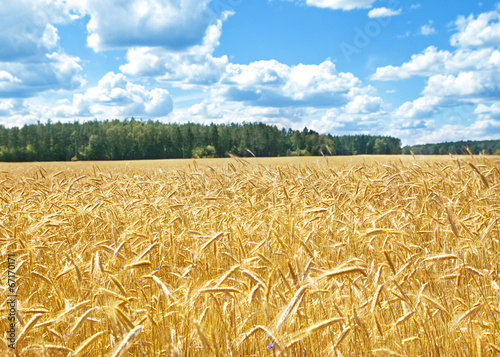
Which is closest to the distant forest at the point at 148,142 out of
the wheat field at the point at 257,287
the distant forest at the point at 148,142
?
the distant forest at the point at 148,142

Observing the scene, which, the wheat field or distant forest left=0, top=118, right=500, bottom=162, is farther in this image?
distant forest left=0, top=118, right=500, bottom=162

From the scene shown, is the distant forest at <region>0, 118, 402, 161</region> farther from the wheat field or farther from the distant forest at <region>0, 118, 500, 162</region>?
the wheat field

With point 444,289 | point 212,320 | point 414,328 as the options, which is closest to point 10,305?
point 212,320

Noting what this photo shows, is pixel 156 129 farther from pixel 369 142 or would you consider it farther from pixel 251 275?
pixel 251 275

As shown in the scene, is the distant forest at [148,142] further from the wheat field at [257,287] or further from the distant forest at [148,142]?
the wheat field at [257,287]

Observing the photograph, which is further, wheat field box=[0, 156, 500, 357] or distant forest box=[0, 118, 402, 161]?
distant forest box=[0, 118, 402, 161]

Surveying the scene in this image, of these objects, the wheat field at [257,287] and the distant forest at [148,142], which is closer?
the wheat field at [257,287]

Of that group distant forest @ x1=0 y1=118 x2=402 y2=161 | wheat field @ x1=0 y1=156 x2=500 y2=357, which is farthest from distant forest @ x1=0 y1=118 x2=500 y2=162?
wheat field @ x1=0 y1=156 x2=500 y2=357

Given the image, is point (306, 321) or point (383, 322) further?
point (383, 322)

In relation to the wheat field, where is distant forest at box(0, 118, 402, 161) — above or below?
above

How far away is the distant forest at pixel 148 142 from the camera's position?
9044cm

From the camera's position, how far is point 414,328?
97.9 inches

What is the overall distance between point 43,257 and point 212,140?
307 ft

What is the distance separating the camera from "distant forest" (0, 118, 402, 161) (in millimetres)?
90438
